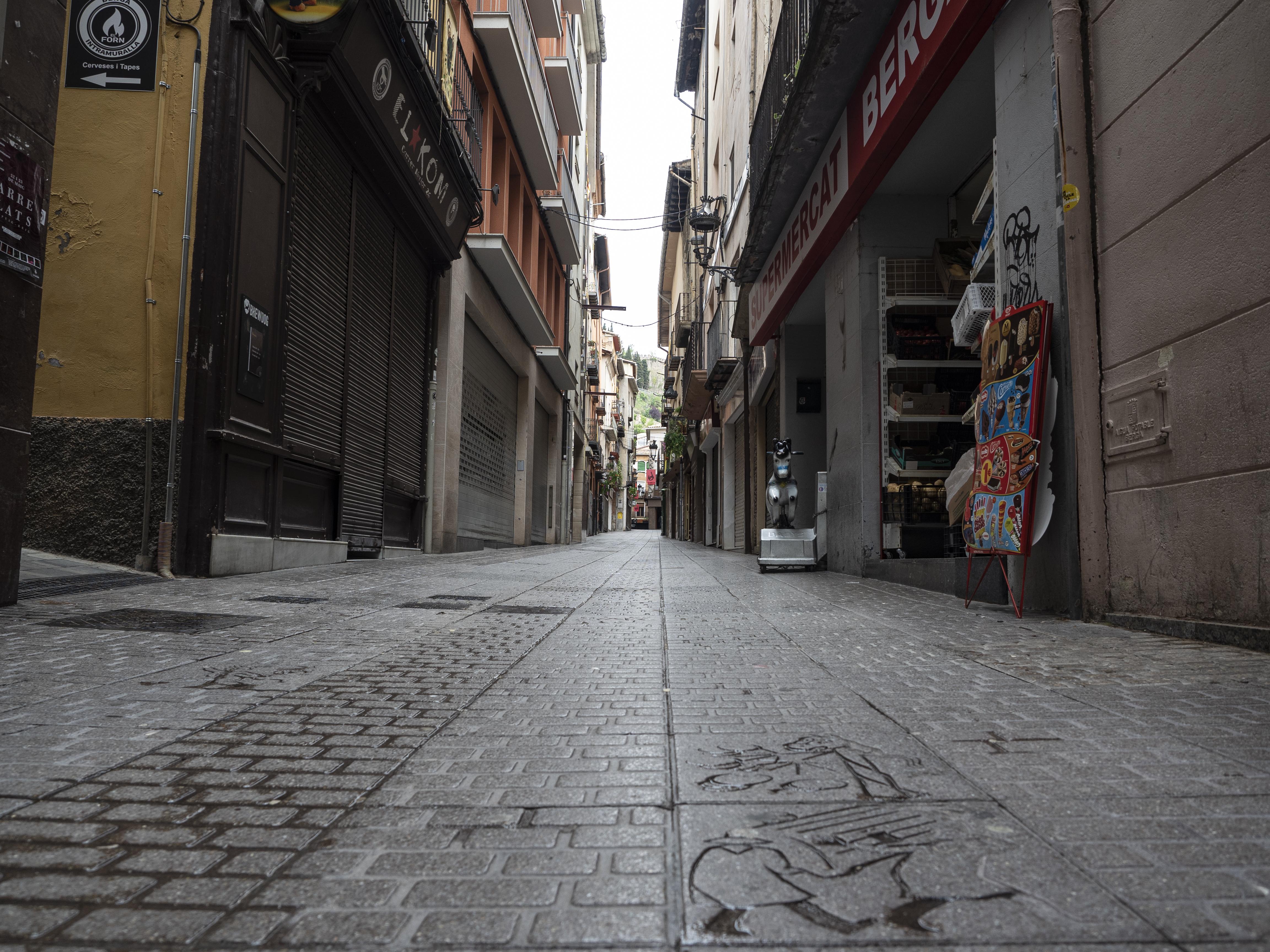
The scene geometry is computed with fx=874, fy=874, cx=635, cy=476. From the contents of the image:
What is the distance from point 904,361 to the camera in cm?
919

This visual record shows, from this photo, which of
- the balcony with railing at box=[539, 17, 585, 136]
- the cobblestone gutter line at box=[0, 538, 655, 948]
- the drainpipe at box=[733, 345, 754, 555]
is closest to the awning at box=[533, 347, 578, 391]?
the balcony with railing at box=[539, 17, 585, 136]

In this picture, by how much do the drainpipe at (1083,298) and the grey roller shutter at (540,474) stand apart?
19.6 metres

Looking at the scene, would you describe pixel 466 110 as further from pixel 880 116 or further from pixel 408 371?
pixel 880 116

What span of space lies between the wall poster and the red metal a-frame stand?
0.08 m

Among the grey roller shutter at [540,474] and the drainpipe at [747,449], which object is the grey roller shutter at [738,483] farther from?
the grey roller shutter at [540,474]

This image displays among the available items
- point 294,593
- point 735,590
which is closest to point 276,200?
point 294,593

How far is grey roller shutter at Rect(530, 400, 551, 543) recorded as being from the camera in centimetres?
2495

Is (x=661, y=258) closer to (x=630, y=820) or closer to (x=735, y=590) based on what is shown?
(x=735, y=590)

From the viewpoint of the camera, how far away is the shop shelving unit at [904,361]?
9086 mm

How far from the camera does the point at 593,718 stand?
102 inches

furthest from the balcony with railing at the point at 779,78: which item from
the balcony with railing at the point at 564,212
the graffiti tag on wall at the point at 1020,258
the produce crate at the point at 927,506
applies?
the balcony with railing at the point at 564,212

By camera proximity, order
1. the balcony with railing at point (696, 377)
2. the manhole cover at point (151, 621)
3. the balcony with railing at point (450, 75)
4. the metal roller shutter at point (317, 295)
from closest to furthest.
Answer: the manhole cover at point (151, 621), the metal roller shutter at point (317, 295), the balcony with railing at point (450, 75), the balcony with railing at point (696, 377)

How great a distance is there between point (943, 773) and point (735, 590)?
5.43 m

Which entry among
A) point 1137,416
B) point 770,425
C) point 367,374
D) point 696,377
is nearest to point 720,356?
point 696,377
